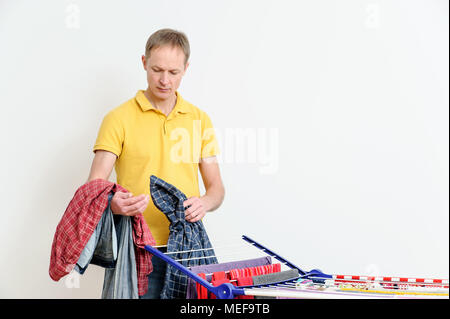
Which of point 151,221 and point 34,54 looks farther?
point 34,54

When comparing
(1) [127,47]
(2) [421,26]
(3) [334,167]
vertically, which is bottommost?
(3) [334,167]

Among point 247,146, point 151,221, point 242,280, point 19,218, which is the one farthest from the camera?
point 247,146

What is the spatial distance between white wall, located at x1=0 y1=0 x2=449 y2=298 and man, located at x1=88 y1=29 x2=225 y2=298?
77 centimetres

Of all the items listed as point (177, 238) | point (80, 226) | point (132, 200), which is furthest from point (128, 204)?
point (177, 238)

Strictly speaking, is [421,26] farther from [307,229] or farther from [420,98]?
[307,229]

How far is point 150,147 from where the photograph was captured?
85.9 inches

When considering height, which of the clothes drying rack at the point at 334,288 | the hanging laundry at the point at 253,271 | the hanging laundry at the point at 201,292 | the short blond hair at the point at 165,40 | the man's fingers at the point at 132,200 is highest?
the short blond hair at the point at 165,40

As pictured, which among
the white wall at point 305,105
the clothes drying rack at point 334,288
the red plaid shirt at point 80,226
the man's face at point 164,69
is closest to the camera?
the clothes drying rack at point 334,288

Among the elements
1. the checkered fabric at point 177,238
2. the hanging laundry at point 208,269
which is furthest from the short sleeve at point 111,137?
the hanging laundry at point 208,269

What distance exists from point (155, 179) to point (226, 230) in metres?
1.23

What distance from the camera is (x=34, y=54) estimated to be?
294 centimetres

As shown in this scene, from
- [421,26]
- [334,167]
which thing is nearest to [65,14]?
[334,167]

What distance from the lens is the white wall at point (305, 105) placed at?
2.97 m

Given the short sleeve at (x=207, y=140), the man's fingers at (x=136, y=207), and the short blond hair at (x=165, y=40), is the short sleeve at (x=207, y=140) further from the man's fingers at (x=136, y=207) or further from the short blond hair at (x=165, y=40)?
the man's fingers at (x=136, y=207)
